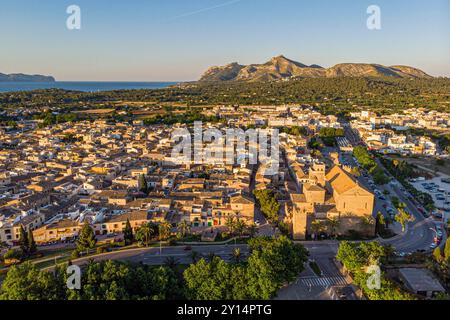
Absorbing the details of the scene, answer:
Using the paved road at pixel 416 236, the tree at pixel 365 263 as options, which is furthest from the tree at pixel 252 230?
the paved road at pixel 416 236

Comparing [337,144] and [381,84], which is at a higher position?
[381,84]

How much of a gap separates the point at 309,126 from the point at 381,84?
122 m

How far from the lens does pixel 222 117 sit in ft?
363

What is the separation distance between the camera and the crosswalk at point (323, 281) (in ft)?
86.8

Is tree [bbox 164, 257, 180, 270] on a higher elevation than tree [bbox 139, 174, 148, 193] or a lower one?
lower

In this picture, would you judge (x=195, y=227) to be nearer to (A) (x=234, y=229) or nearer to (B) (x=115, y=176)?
(A) (x=234, y=229)

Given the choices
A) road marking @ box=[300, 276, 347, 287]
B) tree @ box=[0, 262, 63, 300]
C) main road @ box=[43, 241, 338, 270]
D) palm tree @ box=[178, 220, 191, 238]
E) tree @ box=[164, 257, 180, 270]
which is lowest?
road marking @ box=[300, 276, 347, 287]

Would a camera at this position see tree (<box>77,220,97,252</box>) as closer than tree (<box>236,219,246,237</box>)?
Yes

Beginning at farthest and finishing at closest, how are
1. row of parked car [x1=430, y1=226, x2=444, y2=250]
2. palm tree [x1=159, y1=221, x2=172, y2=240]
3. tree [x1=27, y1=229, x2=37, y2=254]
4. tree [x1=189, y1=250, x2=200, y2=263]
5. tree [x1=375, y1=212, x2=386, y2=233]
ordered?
tree [x1=375, y1=212, x2=386, y2=233], row of parked car [x1=430, y1=226, x2=444, y2=250], palm tree [x1=159, y1=221, x2=172, y2=240], tree [x1=27, y1=229, x2=37, y2=254], tree [x1=189, y1=250, x2=200, y2=263]

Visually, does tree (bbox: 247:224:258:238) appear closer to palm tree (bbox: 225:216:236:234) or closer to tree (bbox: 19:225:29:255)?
palm tree (bbox: 225:216:236:234)

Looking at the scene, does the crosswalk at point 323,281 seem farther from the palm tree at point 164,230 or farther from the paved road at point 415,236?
the palm tree at point 164,230

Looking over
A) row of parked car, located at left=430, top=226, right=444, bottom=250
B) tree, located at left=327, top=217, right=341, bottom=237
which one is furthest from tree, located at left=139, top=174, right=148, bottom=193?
row of parked car, located at left=430, top=226, right=444, bottom=250

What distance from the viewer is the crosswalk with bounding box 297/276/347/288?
2647cm
